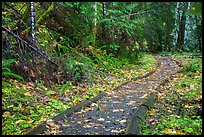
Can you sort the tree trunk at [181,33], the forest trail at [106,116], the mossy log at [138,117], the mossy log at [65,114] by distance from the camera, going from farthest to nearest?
the tree trunk at [181,33]
the forest trail at [106,116]
the mossy log at [138,117]
the mossy log at [65,114]

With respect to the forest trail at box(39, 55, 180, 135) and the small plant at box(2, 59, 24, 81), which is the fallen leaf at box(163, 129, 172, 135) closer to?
the forest trail at box(39, 55, 180, 135)

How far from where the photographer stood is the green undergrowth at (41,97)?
5.64m

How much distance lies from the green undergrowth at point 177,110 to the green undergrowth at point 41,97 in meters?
2.34

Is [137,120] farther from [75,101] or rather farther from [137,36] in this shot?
[137,36]

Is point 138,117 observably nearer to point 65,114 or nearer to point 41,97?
point 65,114

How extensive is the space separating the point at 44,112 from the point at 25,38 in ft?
12.0

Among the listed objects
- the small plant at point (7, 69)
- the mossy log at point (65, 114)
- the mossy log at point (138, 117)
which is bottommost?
the mossy log at point (138, 117)

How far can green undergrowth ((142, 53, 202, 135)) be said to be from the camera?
550cm

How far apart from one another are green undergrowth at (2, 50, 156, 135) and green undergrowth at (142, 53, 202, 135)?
2343 millimetres

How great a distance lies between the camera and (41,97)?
740cm

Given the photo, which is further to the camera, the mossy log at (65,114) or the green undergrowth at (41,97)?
the green undergrowth at (41,97)

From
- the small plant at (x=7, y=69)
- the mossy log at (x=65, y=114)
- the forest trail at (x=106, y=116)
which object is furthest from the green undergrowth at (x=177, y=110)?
the small plant at (x=7, y=69)

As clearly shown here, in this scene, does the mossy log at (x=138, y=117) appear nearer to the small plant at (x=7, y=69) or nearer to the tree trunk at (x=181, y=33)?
the small plant at (x=7, y=69)

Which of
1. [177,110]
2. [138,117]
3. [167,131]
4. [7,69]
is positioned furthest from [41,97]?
[177,110]
